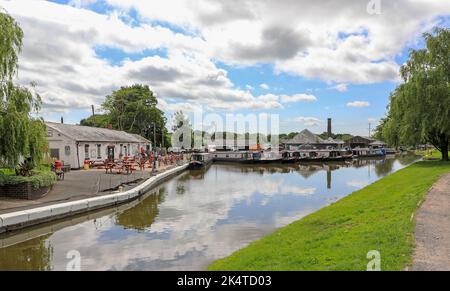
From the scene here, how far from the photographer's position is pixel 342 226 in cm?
1068

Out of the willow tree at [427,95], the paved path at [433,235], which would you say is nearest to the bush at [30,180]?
the paved path at [433,235]

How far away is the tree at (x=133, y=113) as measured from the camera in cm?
6838

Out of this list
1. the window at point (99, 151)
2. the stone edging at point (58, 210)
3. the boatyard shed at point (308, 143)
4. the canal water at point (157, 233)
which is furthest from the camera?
the boatyard shed at point (308, 143)

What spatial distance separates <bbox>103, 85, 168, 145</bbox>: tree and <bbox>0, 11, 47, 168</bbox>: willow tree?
49260mm

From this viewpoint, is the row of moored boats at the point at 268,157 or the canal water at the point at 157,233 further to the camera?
the row of moored boats at the point at 268,157

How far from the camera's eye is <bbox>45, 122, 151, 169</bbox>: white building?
32.2m

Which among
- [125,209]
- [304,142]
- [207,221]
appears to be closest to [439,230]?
[207,221]

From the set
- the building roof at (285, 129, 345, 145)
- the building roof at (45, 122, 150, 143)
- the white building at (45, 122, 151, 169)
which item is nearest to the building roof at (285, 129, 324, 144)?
the building roof at (285, 129, 345, 145)

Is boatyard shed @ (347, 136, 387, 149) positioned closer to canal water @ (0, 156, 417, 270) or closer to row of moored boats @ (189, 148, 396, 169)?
row of moored boats @ (189, 148, 396, 169)

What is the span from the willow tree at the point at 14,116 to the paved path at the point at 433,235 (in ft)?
53.1

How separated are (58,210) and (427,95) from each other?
101 feet

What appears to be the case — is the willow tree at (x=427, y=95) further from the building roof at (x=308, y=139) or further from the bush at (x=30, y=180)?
the building roof at (x=308, y=139)

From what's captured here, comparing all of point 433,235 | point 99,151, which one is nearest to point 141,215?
point 433,235
